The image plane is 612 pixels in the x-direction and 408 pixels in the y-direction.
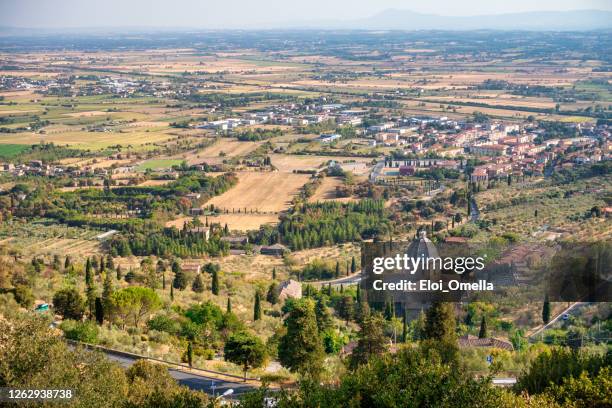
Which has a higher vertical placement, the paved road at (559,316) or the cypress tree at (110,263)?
the paved road at (559,316)

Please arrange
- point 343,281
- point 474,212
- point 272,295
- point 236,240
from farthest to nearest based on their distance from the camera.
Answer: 1. point 474,212
2. point 236,240
3. point 343,281
4. point 272,295

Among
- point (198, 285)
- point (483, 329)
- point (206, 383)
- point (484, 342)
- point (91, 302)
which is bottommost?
point (198, 285)

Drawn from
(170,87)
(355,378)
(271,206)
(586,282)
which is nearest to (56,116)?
(170,87)

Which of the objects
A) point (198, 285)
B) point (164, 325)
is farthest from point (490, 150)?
point (164, 325)

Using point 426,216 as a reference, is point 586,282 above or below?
above

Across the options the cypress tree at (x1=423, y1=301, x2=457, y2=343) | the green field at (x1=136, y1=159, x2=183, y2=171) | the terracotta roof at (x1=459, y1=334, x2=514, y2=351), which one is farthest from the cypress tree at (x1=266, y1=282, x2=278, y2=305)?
the green field at (x1=136, y1=159, x2=183, y2=171)

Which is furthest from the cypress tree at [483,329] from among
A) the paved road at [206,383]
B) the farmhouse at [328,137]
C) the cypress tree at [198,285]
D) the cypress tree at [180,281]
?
the farmhouse at [328,137]

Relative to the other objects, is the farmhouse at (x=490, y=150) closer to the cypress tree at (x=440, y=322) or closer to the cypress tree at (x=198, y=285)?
the cypress tree at (x=198, y=285)

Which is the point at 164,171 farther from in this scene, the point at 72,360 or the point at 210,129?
the point at 72,360

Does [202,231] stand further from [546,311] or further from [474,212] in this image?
[546,311]
